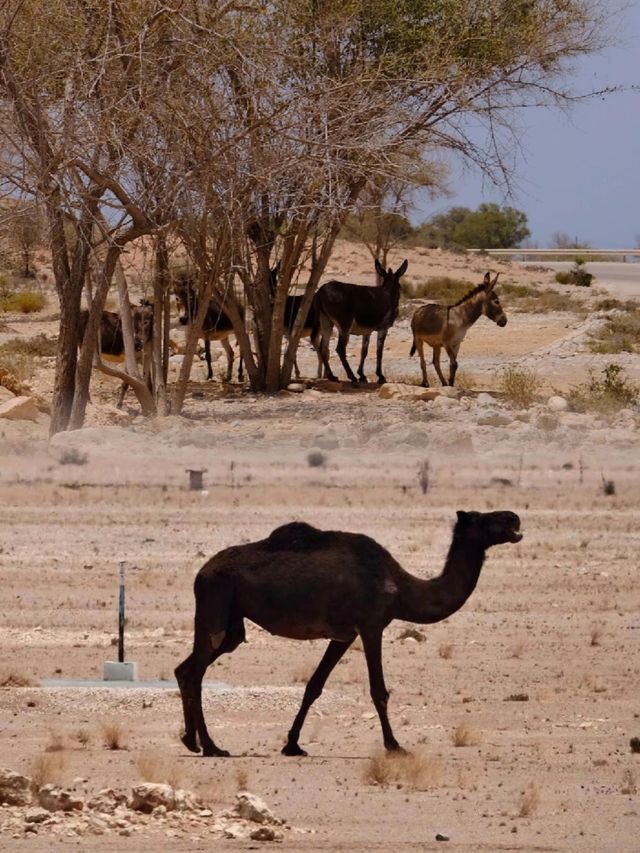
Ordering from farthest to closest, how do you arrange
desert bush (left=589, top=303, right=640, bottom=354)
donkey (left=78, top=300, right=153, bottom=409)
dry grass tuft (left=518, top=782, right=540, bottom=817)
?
desert bush (left=589, top=303, right=640, bottom=354)
donkey (left=78, top=300, right=153, bottom=409)
dry grass tuft (left=518, top=782, right=540, bottom=817)

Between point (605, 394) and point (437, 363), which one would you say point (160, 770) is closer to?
point (605, 394)

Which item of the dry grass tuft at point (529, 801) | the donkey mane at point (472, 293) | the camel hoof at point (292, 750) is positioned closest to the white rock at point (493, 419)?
the donkey mane at point (472, 293)

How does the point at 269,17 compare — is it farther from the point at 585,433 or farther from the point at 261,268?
the point at 585,433

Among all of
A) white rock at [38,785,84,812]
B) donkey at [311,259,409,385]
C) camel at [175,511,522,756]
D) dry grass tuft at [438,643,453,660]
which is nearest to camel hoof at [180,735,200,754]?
camel at [175,511,522,756]

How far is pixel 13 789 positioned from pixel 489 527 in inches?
148

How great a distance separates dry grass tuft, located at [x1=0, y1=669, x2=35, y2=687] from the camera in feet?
46.7

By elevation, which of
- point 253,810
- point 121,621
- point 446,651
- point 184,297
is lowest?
point 446,651

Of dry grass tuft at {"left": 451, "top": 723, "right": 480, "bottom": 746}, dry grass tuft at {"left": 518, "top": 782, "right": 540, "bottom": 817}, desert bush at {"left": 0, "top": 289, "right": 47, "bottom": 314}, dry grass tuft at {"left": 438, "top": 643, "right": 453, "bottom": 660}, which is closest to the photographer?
dry grass tuft at {"left": 518, "top": 782, "right": 540, "bottom": 817}

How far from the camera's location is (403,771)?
11.2m

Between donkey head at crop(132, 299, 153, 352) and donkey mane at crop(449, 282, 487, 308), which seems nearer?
donkey head at crop(132, 299, 153, 352)

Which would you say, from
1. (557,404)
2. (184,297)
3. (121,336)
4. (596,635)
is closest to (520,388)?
(557,404)

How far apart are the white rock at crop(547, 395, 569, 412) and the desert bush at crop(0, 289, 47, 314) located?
19.4 m

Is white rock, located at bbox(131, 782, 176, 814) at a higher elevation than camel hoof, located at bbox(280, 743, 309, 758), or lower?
higher

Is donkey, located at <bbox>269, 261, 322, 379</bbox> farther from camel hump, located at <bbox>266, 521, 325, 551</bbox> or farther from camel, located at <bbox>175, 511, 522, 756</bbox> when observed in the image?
camel, located at <bbox>175, 511, 522, 756</bbox>
